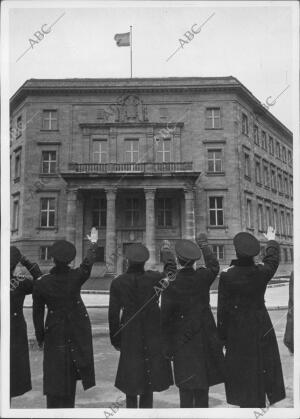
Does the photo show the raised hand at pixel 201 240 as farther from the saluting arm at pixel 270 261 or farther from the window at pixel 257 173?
the window at pixel 257 173

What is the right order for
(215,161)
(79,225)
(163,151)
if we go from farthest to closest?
(163,151) < (215,161) < (79,225)

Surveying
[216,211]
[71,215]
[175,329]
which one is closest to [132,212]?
[71,215]

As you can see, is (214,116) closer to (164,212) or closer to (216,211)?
(216,211)

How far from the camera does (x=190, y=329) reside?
4.43 metres

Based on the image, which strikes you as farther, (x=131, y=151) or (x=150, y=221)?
(x=150, y=221)

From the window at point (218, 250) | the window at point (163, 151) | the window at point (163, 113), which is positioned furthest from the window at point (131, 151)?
the window at point (218, 250)

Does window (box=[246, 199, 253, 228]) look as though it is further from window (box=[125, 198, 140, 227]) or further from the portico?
window (box=[125, 198, 140, 227])

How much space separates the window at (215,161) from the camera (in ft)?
67.8

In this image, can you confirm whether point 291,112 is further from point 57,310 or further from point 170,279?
point 57,310

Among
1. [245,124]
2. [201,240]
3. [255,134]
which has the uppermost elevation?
[245,124]

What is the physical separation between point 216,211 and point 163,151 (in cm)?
519

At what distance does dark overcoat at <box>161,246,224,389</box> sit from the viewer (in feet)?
14.4

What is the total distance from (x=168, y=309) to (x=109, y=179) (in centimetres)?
1820

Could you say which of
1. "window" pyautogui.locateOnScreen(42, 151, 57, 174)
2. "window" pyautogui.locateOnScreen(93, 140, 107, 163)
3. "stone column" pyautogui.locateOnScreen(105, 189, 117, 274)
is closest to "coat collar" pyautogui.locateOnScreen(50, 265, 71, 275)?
"window" pyautogui.locateOnScreen(42, 151, 57, 174)
